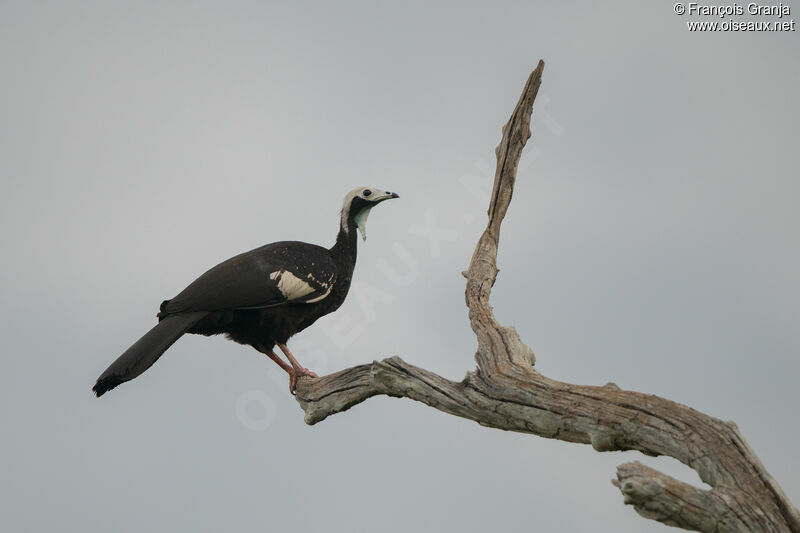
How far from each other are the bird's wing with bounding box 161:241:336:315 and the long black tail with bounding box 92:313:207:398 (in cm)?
12

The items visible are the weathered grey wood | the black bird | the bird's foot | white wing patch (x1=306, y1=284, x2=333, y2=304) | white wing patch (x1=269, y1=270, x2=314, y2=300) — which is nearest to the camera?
the weathered grey wood

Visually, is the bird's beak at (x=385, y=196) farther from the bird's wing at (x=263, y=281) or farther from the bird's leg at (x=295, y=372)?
the bird's leg at (x=295, y=372)

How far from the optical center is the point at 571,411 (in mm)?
4312

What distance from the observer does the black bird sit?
5875 mm

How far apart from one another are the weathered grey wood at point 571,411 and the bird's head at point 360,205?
148cm

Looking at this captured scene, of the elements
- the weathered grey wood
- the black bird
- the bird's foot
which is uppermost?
the black bird

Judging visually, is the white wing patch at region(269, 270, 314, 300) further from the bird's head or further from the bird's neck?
the bird's head

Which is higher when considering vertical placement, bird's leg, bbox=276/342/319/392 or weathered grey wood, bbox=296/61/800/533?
bird's leg, bbox=276/342/319/392

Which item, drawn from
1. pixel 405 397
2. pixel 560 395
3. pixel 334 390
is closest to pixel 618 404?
pixel 560 395

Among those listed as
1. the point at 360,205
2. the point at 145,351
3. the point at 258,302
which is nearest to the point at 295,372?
the point at 258,302

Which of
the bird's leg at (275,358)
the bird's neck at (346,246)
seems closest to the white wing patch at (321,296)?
the bird's neck at (346,246)

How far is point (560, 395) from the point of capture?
4.41m

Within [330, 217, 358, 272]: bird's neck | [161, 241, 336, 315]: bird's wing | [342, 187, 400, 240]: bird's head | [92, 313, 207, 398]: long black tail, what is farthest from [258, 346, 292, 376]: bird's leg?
[342, 187, 400, 240]: bird's head

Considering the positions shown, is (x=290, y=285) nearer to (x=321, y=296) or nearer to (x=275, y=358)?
(x=321, y=296)
